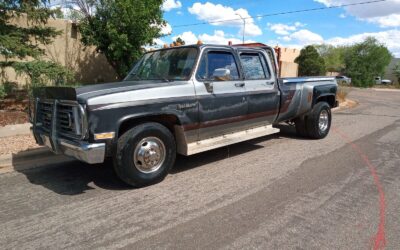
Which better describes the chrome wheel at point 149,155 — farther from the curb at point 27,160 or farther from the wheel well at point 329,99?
the wheel well at point 329,99

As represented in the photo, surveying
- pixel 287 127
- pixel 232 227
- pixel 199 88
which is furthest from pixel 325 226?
pixel 287 127

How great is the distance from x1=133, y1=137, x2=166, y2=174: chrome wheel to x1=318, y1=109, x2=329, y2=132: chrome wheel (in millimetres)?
4745

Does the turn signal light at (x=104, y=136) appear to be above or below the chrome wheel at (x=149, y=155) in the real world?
above

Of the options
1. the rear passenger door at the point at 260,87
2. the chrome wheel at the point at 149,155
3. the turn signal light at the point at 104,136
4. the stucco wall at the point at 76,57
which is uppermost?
the stucco wall at the point at 76,57

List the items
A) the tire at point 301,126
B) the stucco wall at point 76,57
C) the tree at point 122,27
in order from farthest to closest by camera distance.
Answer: the stucco wall at point 76,57 → the tree at point 122,27 → the tire at point 301,126

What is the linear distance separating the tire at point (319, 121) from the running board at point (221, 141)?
1571mm

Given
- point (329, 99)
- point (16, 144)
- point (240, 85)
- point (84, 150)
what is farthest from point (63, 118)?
point (329, 99)

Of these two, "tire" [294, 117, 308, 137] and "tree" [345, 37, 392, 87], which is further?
"tree" [345, 37, 392, 87]

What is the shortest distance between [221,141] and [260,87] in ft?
4.50

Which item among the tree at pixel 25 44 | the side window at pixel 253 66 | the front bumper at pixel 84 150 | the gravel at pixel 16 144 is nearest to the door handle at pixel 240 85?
the side window at pixel 253 66

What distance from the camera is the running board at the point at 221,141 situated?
5.34 meters

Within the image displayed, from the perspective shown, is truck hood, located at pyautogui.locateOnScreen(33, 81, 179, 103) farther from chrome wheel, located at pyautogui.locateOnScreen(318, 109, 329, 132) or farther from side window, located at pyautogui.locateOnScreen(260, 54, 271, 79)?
chrome wheel, located at pyautogui.locateOnScreen(318, 109, 329, 132)

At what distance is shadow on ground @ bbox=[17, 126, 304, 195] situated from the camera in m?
4.91

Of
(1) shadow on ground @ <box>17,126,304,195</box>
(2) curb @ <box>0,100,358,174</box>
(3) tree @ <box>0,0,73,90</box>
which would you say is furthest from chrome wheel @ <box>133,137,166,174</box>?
(3) tree @ <box>0,0,73,90</box>
